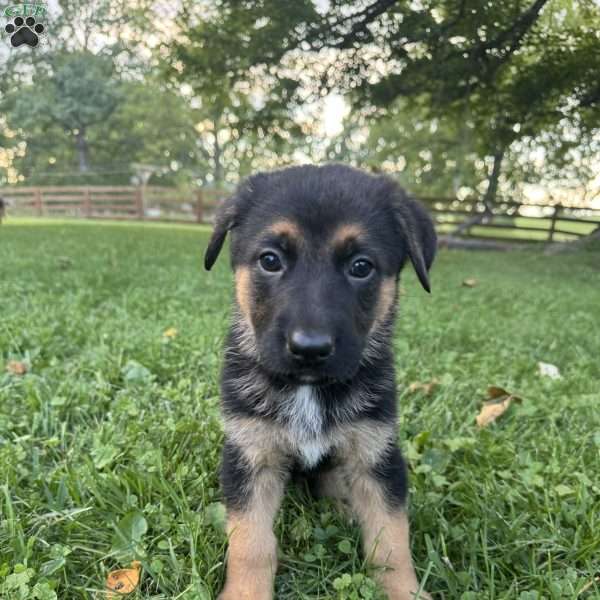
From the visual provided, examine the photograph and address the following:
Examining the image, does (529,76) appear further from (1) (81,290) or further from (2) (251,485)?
(2) (251,485)

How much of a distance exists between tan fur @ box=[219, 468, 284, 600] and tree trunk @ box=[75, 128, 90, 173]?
4581 cm

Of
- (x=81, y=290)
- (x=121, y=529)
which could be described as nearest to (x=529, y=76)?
(x=81, y=290)

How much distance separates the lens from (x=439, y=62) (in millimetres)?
12164

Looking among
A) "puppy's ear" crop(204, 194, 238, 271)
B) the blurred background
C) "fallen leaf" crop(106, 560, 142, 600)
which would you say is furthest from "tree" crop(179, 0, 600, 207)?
"fallen leaf" crop(106, 560, 142, 600)

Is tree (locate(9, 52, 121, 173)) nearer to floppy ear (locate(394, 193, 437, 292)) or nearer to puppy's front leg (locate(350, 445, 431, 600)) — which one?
floppy ear (locate(394, 193, 437, 292))

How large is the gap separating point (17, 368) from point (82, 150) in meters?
45.7

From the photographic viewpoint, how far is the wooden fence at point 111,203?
3522 cm

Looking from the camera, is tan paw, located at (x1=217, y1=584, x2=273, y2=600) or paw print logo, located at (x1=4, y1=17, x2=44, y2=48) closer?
tan paw, located at (x1=217, y1=584, x2=273, y2=600)

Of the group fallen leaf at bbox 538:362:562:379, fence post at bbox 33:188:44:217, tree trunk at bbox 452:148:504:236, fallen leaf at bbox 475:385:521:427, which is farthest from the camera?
fence post at bbox 33:188:44:217

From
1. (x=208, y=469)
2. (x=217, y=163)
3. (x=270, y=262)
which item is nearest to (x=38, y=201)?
(x=217, y=163)

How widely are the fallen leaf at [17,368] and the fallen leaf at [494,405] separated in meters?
2.92

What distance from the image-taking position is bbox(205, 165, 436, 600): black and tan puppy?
2031 millimetres

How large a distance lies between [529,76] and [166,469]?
1449 cm

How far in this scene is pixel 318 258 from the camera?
2193 mm
